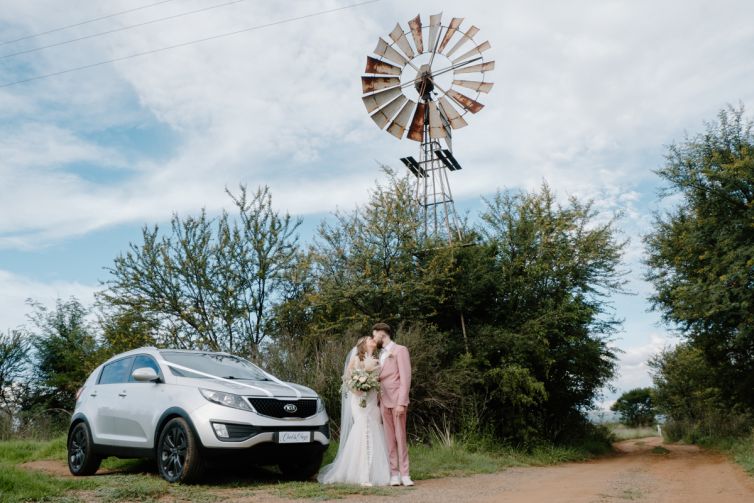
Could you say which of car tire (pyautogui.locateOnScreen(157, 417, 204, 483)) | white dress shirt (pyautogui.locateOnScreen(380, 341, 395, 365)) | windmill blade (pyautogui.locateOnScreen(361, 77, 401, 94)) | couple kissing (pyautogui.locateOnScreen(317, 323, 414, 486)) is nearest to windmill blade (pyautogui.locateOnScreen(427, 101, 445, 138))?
windmill blade (pyautogui.locateOnScreen(361, 77, 401, 94))

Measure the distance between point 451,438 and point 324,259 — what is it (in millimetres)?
5901

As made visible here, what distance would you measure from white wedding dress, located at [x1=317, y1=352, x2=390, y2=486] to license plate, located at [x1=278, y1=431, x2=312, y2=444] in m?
0.75

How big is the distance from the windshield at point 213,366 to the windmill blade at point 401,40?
15378 mm

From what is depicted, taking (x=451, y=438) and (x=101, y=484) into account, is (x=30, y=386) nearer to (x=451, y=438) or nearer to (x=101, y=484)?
(x=451, y=438)

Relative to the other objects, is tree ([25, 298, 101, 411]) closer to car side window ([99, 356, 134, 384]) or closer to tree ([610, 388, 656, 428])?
car side window ([99, 356, 134, 384])

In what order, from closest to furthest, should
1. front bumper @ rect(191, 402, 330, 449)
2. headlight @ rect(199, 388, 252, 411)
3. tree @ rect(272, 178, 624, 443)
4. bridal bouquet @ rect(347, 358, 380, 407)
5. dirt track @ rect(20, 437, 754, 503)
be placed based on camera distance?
dirt track @ rect(20, 437, 754, 503) → front bumper @ rect(191, 402, 330, 449) → headlight @ rect(199, 388, 252, 411) → bridal bouquet @ rect(347, 358, 380, 407) → tree @ rect(272, 178, 624, 443)

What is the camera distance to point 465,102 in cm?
2198

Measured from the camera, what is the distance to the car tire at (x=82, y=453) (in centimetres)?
950

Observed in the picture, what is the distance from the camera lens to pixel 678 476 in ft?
38.1

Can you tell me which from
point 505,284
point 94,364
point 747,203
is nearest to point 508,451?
point 505,284

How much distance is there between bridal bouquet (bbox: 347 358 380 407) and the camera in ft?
31.0

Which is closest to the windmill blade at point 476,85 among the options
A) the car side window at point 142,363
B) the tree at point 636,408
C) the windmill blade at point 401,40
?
the windmill blade at point 401,40

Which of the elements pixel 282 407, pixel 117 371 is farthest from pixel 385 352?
pixel 117 371

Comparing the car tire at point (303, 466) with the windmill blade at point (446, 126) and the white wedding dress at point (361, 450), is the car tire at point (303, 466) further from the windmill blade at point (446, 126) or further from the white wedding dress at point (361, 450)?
the windmill blade at point (446, 126)
